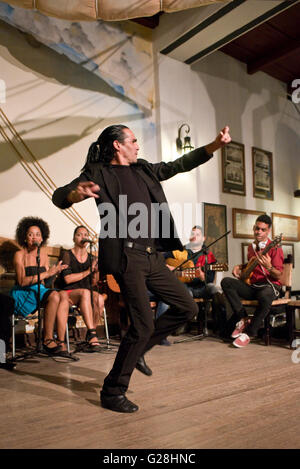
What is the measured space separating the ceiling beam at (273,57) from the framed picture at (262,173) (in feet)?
4.93

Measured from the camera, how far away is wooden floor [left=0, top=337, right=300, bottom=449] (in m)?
1.71

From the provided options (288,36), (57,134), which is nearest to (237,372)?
(57,134)

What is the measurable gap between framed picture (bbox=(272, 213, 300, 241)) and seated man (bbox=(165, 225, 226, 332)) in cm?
268

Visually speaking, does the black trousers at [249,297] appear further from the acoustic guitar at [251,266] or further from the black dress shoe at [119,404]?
the black dress shoe at [119,404]

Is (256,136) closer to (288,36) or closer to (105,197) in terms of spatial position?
(288,36)

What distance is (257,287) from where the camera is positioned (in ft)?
14.5

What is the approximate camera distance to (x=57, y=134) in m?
5.25

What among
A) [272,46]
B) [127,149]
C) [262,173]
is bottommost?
[127,149]

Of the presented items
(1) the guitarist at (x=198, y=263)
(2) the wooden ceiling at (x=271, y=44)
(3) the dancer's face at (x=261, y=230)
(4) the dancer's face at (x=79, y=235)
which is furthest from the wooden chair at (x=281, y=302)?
(2) the wooden ceiling at (x=271, y=44)

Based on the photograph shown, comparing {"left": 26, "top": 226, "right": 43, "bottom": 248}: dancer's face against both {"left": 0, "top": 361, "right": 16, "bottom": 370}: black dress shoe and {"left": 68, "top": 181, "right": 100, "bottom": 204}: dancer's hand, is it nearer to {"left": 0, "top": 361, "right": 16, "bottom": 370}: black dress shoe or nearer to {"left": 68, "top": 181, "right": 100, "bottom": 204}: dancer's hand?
{"left": 0, "top": 361, "right": 16, "bottom": 370}: black dress shoe

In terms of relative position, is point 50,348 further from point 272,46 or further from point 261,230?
point 272,46

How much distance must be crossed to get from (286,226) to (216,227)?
2.01 metres

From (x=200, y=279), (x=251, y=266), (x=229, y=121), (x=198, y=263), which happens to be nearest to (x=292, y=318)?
(x=251, y=266)

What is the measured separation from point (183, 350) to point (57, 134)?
3252mm
